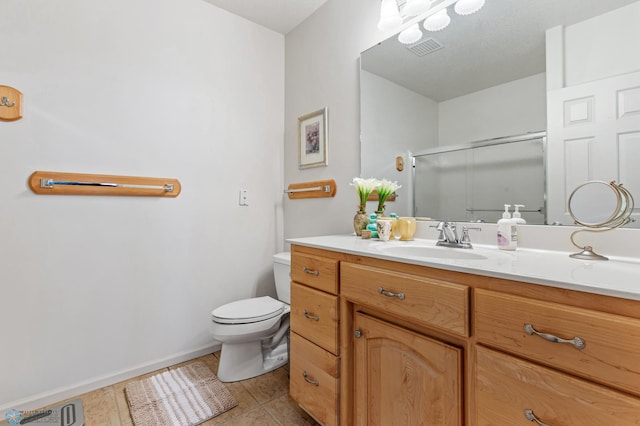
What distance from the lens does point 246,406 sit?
1.52m

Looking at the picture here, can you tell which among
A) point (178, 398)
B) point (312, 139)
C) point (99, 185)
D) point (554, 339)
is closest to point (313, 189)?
point (312, 139)

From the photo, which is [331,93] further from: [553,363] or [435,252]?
[553,363]

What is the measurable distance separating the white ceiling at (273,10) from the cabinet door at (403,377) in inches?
84.6

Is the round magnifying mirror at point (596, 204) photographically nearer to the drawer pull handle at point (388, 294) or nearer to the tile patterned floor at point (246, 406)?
the drawer pull handle at point (388, 294)

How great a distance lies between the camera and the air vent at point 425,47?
4.84 feet

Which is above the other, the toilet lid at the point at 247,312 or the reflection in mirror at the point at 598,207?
the reflection in mirror at the point at 598,207

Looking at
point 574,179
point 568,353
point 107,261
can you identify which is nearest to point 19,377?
point 107,261

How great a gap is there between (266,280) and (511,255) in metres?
1.79

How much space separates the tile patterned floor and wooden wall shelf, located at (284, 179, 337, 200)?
3.97 ft

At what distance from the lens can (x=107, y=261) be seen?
5.58 feet

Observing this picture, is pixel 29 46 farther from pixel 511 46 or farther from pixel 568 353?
pixel 568 353

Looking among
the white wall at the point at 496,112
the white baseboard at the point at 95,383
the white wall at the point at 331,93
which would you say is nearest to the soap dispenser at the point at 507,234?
the white wall at the point at 496,112

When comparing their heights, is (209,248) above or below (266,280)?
above

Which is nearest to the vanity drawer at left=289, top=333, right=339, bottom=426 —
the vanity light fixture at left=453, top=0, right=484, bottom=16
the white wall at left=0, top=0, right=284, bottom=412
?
the white wall at left=0, top=0, right=284, bottom=412
